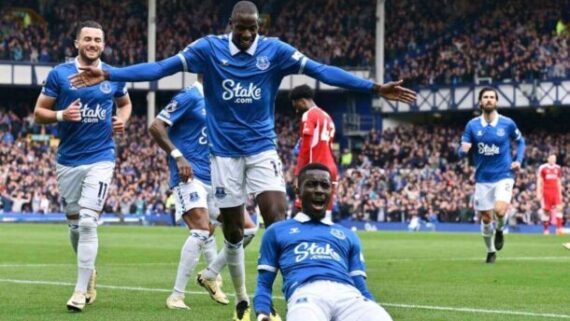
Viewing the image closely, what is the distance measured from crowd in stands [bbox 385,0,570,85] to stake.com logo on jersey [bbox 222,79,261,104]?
134ft

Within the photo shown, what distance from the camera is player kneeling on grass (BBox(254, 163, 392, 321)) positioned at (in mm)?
7543

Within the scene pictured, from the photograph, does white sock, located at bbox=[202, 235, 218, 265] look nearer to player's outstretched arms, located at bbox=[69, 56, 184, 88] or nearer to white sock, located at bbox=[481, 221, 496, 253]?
player's outstretched arms, located at bbox=[69, 56, 184, 88]

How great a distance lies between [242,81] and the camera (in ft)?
32.9

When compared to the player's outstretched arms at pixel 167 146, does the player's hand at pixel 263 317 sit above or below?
below

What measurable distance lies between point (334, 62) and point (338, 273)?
49443 mm

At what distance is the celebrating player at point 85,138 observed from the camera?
11.3 metres

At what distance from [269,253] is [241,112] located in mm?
2596

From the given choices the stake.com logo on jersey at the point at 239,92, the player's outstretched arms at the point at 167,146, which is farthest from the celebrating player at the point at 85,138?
the stake.com logo on jersey at the point at 239,92

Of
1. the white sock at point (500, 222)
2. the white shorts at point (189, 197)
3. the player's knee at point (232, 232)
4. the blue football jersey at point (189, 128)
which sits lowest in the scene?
the white sock at point (500, 222)

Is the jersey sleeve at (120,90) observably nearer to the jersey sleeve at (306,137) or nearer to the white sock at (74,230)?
the white sock at (74,230)

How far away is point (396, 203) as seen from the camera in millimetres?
45719

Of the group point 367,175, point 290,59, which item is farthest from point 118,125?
point 367,175

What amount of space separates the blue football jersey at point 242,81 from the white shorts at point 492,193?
9.76m

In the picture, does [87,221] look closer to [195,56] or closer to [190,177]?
[190,177]
